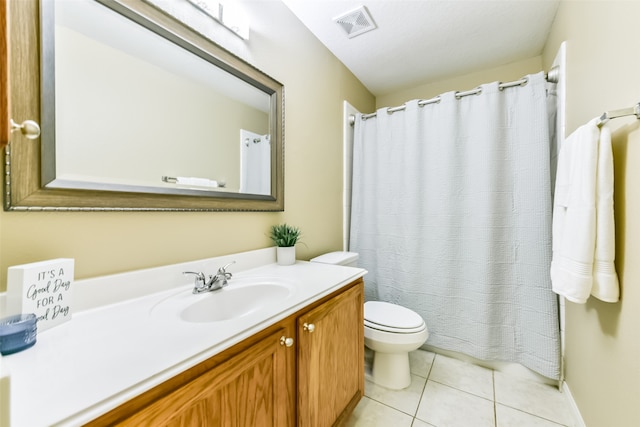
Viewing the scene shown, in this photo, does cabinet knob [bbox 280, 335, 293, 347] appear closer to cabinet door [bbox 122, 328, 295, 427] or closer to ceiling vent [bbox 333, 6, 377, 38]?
cabinet door [bbox 122, 328, 295, 427]

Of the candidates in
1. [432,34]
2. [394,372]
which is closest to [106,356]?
[394,372]

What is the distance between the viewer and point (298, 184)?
1.65m

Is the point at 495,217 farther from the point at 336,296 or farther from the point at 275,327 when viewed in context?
the point at 275,327

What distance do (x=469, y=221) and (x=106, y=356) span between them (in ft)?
6.31

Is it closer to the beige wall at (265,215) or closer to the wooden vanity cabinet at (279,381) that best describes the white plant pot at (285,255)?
the beige wall at (265,215)

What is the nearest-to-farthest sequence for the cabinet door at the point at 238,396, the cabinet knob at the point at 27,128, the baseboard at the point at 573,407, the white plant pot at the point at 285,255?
the cabinet knob at the point at 27,128
the cabinet door at the point at 238,396
the baseboard at the point at 573,407
the white plant pot at the point at 285,255

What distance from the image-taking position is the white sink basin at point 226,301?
2.76 ft

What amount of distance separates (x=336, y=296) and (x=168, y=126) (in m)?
0.97

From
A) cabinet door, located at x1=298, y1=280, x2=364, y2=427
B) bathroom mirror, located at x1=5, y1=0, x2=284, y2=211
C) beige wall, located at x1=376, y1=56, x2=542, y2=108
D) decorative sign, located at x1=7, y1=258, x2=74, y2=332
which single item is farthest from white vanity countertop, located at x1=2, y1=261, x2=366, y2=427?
beige wall, located at x1=376, y1=56, x2=542, y2=108

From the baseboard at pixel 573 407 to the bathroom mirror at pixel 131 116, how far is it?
1891 mm

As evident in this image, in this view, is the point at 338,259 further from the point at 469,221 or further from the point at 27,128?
the point at 27,128

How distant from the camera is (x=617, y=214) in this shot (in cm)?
97

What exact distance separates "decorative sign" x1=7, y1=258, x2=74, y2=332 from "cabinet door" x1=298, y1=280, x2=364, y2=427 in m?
0.66

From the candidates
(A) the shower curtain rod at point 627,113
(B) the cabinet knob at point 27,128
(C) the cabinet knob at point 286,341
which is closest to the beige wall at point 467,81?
(A) the shower curtain rod at point 627,113
